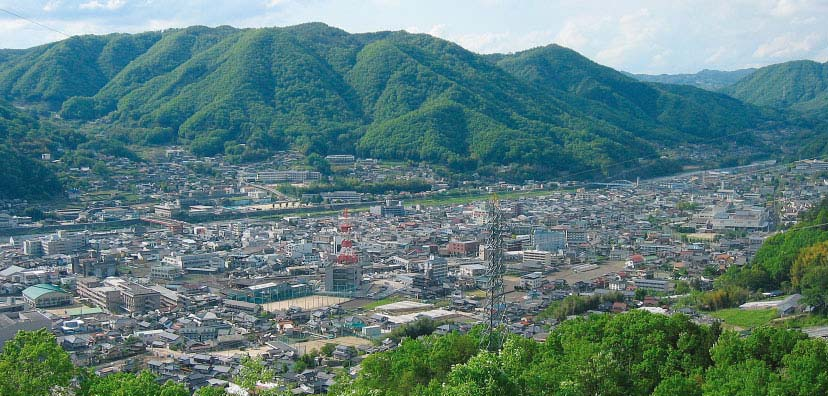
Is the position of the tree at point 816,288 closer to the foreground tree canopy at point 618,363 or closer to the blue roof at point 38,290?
the foreground tree canopy at point 618,363

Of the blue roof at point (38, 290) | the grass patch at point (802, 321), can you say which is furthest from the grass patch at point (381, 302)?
the grass patch at point (802, 321)

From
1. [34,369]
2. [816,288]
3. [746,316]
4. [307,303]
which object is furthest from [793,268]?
[34,369]

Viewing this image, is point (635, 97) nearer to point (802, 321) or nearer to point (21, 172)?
point (21, 172)

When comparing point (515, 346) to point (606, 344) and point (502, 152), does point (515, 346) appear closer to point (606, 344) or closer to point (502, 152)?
point (606, 344)

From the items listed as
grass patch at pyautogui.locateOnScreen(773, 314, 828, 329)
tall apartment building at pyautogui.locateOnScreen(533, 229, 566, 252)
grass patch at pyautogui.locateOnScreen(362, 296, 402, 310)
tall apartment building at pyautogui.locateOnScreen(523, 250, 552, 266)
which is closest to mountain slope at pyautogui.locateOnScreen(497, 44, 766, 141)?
tall apartment building at pyautogui.locateOnScreen(533, 229, 566, 252)

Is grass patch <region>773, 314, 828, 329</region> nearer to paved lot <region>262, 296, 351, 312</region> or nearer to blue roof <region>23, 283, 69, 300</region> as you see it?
paved lot <region>262, 296, 351, 312</region>

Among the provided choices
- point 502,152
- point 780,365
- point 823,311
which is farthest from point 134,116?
point 780,365
